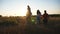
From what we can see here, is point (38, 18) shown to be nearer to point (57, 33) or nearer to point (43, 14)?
point (43, 14)

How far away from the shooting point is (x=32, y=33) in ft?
26.7

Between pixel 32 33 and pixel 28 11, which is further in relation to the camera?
pixel 28 11

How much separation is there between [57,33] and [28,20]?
5169mm

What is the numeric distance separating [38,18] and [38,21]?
20 cm

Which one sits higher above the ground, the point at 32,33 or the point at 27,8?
the point at 27,8

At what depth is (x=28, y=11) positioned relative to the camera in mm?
13102

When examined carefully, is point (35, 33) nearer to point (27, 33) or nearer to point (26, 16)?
point (27, 33)

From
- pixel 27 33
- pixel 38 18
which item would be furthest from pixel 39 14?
pixel 27 33

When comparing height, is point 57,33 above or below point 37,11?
below

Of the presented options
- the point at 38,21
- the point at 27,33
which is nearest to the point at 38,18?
the point at 38,21

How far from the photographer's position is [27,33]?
8.22 metres

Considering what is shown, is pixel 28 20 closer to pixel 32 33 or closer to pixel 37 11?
pixel 37 11

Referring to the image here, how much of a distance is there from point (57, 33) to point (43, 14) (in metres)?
4.54

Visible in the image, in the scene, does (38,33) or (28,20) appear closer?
(38,33)
